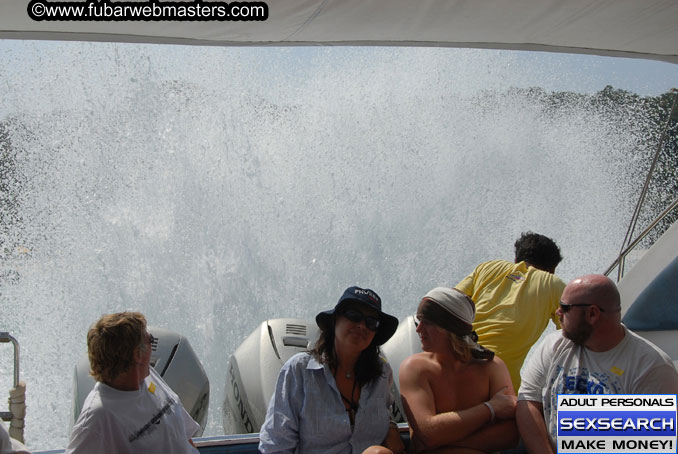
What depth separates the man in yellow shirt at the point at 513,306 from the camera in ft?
11.3

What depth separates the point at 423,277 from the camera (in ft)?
24.6

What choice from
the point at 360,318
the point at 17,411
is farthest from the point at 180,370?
the point at 360,318

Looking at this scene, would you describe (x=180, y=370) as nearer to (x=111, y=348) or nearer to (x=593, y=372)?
(x=111, y=348)

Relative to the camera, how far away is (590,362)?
272 centimetres

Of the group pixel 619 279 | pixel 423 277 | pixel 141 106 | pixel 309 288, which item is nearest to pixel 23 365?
pixel 309 288

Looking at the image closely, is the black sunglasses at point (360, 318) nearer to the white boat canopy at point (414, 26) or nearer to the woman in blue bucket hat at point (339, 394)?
the woman in blue bucket hat at point (339, 394)

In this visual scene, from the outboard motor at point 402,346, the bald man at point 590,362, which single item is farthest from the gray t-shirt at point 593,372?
the outboard motor at point 402,346

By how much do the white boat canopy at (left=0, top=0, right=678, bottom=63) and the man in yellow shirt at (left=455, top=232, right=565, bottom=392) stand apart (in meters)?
1.33

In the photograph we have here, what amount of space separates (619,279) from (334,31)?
2.37 metres

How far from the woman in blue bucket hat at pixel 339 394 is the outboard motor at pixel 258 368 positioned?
3.20ft

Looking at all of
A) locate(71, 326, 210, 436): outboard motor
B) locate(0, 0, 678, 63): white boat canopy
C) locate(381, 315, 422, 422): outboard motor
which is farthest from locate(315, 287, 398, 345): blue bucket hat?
locate(0, 0, 678, 63): white boat canopy

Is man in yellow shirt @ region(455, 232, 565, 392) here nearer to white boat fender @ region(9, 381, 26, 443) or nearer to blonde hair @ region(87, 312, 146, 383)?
blonde hair @ region(87, 312, 146, 383)

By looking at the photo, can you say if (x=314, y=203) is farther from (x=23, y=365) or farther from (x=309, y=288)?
(x=23, y=365)

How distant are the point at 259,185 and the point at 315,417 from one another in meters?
5.69
